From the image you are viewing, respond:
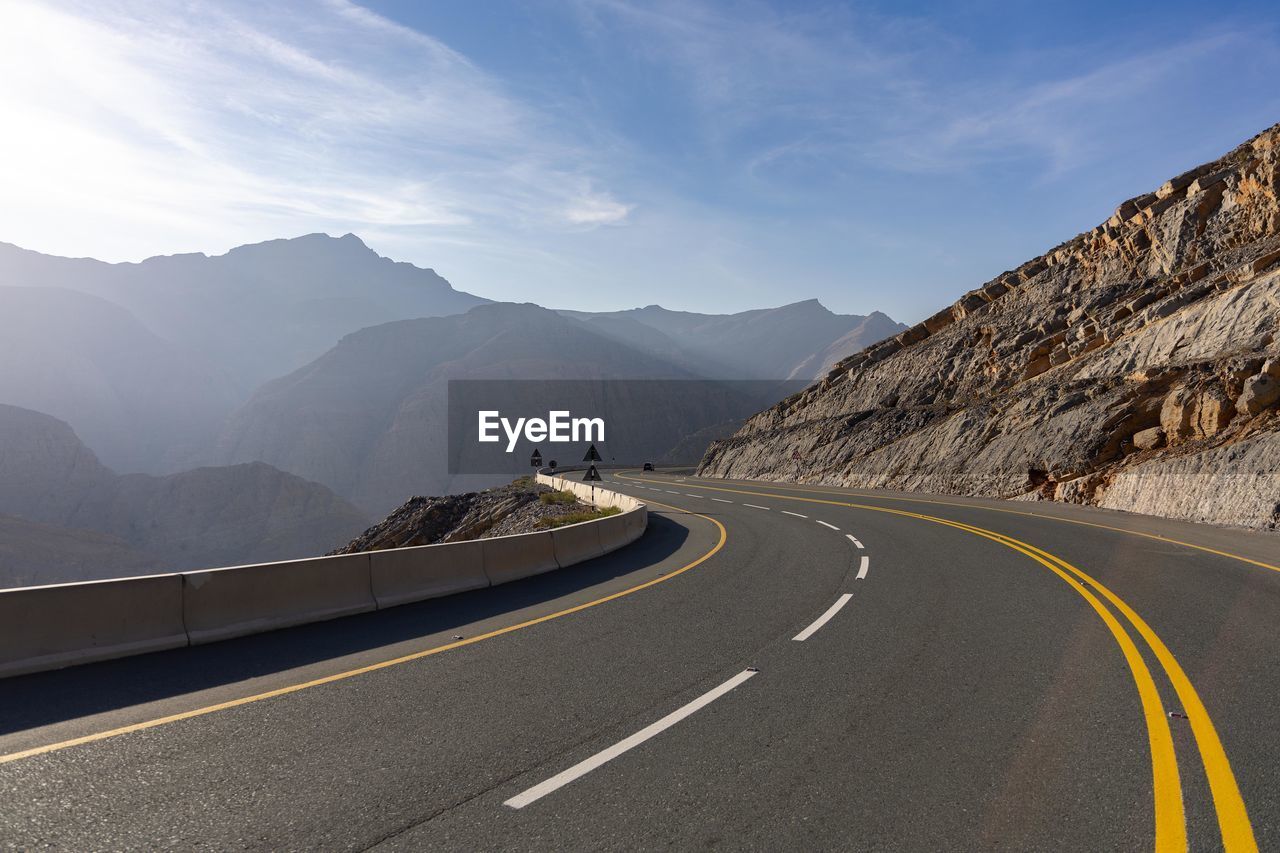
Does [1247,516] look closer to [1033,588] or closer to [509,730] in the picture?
[1033,588]

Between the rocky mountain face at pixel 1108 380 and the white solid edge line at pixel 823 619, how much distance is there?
1271 cm

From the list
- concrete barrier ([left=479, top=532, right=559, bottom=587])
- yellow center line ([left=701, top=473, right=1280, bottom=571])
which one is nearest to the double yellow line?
yellow center line ([left=701, top=473, right=1280, bottom=571])

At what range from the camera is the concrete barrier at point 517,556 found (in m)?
11.4

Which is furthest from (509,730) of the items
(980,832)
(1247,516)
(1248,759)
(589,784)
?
(1247,516)

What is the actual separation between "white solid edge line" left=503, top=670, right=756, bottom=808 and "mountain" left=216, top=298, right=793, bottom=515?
126085 mm

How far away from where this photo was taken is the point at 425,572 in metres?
10.1

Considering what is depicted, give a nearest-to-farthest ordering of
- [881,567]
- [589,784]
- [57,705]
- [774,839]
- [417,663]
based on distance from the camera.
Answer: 1. [774,839]
2. [589,784]
3. [57,705]
4. [417,663]
5. [881,567]

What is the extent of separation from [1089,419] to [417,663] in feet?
85.7

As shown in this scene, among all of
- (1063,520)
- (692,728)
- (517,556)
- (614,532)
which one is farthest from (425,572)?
(1063,520)

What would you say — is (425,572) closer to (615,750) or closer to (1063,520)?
(615,750)

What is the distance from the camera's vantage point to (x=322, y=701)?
18.3ft

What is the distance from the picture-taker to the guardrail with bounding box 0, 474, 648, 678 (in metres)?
6.37

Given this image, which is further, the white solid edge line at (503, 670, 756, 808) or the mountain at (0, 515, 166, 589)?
the mountain at (0, 515, 166, 589)

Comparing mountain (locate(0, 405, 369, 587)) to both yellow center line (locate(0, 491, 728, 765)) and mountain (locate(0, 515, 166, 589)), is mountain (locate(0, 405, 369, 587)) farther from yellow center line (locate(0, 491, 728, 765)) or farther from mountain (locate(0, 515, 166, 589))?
yellow center line (locate(0, 491, 728, 765))
